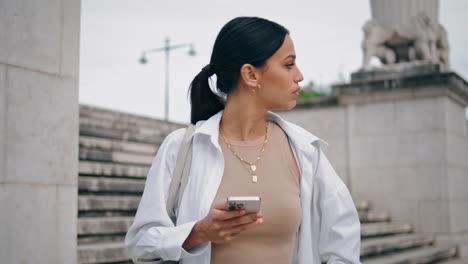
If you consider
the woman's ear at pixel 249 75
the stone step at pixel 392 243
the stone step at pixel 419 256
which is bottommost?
the stone step at pixel 419 256

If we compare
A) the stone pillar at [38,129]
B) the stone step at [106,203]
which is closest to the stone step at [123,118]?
the stone step at [106,203]

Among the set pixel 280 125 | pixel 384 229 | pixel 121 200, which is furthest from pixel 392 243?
pixel 280 125

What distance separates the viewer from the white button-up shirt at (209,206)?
248cm

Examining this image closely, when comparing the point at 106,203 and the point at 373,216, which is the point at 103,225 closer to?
the point at 106,203

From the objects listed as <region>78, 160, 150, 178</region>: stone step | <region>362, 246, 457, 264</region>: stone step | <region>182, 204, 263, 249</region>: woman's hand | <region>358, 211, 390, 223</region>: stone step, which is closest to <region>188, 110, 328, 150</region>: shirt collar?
<region>182, 204, 263, 249</region>: woman's hand

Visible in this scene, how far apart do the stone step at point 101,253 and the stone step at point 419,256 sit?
3.31 meters

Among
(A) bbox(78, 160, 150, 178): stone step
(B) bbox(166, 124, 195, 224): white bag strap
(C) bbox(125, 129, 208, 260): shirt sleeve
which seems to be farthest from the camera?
(A) bbox(78, 160, 150, 178): stone step

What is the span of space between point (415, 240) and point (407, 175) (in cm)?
121

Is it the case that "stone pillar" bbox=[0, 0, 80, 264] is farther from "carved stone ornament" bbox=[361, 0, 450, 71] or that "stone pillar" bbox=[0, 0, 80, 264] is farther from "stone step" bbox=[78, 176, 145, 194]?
"carved stone ornament" bbox=[361, 0, 450, 71]

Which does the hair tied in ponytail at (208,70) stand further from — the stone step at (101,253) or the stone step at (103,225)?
the stone step at (103,225)

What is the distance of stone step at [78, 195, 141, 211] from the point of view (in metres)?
5.90

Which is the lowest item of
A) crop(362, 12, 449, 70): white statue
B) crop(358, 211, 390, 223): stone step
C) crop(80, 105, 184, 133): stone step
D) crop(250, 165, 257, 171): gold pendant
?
crop(358, 211, 390, 223): stone step

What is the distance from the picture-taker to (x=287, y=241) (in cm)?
266

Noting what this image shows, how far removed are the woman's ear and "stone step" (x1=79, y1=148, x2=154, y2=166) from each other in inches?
191
